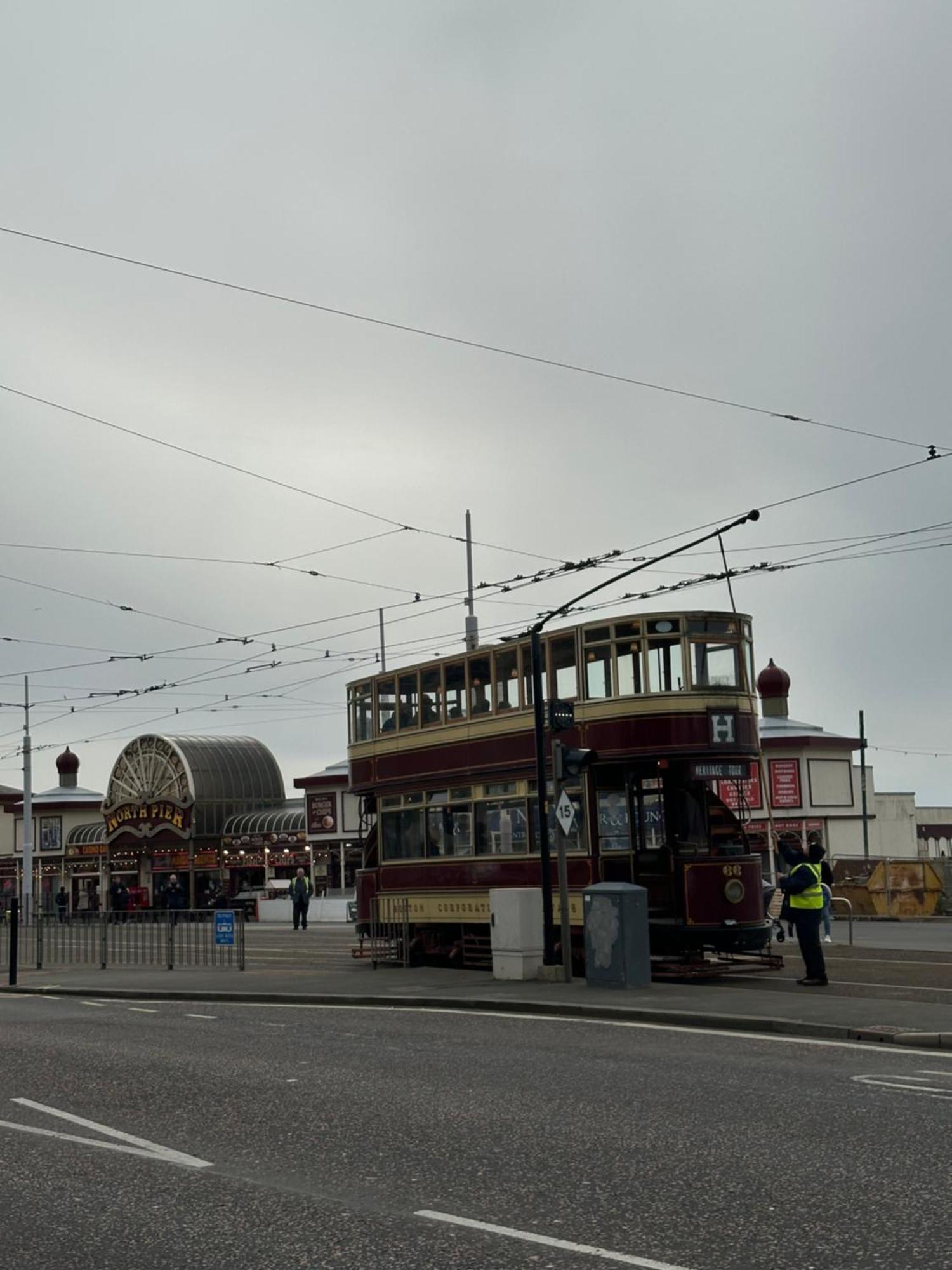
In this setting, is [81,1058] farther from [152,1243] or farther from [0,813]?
[0,813]

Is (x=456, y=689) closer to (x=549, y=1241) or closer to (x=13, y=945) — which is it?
(x=13, y=945)

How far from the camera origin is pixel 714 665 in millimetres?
20047

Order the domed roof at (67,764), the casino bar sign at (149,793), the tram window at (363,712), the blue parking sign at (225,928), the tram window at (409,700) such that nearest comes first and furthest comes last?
the tram window at (409,700) → the blue parking sign at (225,928) → the tram window at (363,712) → the casino bar sign at (149,793) → the domed roof at (67,764)

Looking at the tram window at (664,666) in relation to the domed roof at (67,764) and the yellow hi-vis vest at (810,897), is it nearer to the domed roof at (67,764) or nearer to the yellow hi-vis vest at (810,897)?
the yellow hi-vis vest at (810,897)

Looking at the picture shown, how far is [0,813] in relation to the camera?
86.2 m

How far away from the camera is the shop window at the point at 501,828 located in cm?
2134

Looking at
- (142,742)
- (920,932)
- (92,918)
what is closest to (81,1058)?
(92,918)

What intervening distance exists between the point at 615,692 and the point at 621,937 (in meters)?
3.88

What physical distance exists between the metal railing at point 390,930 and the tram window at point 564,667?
16.1ft

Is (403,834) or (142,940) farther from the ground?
(403,834)

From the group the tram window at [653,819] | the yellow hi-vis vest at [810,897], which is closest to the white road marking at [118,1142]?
the yellow hi-vis vest at [810,897]

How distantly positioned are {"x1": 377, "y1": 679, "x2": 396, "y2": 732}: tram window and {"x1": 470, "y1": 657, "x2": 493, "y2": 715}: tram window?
2.31 metres

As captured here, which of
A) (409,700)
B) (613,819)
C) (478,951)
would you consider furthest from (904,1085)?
(409,700)

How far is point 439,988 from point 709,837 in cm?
416
